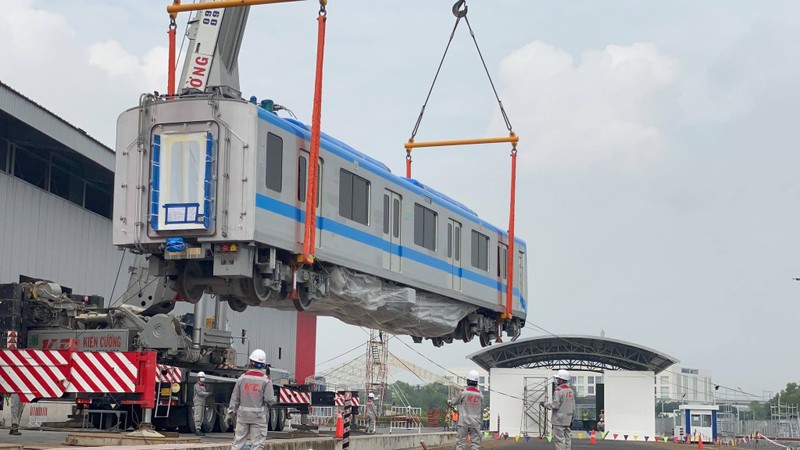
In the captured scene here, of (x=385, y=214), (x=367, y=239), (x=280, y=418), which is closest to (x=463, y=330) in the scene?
(x=280, y=418)

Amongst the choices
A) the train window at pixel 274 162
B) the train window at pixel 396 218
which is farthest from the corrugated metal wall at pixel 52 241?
the train window at pixel 274 162

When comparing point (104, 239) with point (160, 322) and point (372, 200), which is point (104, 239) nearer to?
point (160, 322)

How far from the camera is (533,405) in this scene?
52.0m

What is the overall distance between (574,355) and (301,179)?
40.2m

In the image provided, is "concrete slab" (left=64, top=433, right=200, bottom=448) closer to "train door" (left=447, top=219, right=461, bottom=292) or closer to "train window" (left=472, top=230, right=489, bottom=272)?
"train door" (left=447, top=219, right=461, bottom=292)

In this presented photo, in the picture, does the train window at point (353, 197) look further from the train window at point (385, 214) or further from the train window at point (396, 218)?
the train window at point (396, 218)

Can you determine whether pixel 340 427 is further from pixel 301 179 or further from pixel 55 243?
pixel 55 243

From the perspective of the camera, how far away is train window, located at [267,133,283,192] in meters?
14.9

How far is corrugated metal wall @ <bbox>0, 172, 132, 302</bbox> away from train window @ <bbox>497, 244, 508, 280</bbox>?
45.2 feet

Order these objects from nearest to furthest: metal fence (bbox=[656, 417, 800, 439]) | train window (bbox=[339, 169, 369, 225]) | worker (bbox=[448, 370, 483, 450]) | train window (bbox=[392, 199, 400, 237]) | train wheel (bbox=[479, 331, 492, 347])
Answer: worker (bbox=[448, 370, 483, 450]) → train window (bbox=[339, 169, 369, 225]) → train window (bbox=[392, 199, 400, 237]) → train wheel (bbox=[479, 331, 492, 347]) → metal fence (bbox=[656, 417, 800, 439])

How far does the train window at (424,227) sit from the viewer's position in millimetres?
19750

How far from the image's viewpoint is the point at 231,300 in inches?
670

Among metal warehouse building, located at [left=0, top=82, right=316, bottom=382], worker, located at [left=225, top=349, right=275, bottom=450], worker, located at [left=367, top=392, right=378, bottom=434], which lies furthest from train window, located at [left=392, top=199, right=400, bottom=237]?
worker, located at [left=367, top=392, right=378, bottom=434]

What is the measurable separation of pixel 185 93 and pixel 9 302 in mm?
6009
